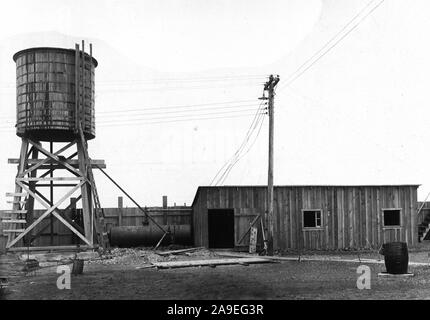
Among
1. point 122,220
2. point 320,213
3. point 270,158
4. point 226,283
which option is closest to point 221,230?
point 122,220

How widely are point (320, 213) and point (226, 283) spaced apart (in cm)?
1448

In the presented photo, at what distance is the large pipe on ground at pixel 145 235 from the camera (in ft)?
94.0

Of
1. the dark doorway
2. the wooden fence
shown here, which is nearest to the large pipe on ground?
the wooden fence

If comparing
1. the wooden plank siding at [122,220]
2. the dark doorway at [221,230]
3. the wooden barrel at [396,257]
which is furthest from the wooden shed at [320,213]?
the wooden barrel at [396,257]

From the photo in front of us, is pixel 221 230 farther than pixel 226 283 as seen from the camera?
Yes

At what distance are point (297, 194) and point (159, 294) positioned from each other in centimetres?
1613

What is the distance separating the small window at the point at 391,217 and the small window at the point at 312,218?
12.4 feet

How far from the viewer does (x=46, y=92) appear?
22141 mm

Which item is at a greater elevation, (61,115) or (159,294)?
(61,115)

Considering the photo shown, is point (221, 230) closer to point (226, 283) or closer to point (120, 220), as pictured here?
point (120, 220)

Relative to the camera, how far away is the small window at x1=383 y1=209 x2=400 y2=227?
2800 cm
